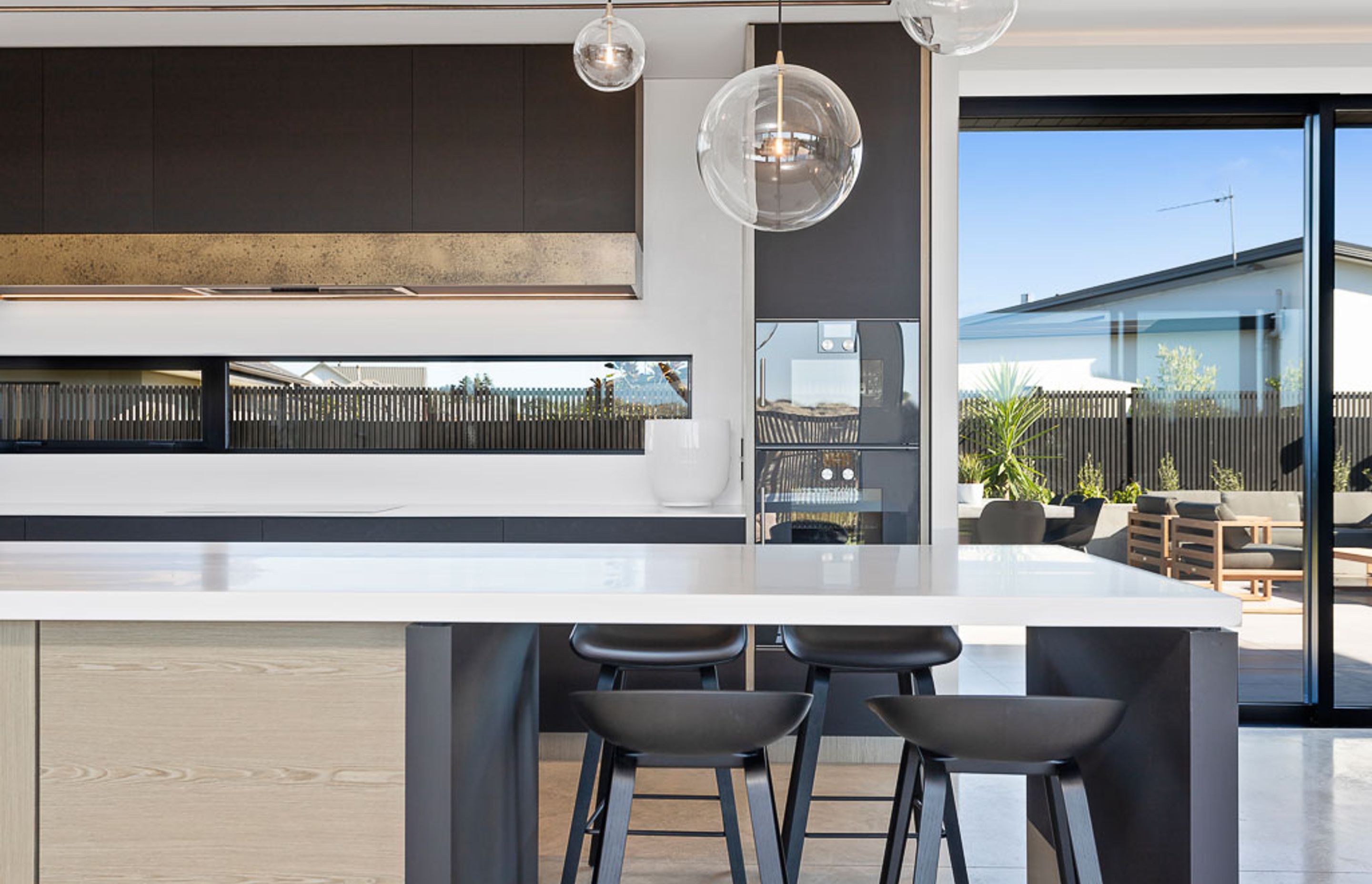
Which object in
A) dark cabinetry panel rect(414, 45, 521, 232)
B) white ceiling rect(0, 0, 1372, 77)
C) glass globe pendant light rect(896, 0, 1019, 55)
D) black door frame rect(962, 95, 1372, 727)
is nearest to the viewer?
glass globe pendant light rect(896, 0, 1019, 55)

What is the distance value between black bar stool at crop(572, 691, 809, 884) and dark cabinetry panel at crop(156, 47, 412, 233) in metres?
2.67

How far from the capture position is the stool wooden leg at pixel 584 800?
2.17 m

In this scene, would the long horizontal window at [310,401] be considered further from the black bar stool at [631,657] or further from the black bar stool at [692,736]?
the black bar stool at [692,736]

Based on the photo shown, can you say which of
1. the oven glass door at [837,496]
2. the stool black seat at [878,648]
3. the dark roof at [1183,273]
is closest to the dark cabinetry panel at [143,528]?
the oven glass door at [837,496]

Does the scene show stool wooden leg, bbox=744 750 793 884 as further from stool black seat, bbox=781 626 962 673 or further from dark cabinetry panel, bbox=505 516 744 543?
dark cabinetry panel, bbox=505 516 744 543

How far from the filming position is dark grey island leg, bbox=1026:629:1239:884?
1.44 m

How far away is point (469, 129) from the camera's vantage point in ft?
12.2

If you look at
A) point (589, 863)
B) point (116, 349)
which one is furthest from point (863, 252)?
point (116, 349)

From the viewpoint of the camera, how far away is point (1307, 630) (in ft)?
13.1

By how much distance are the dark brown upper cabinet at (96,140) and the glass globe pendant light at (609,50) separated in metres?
2.18

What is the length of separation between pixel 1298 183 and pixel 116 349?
4.62m

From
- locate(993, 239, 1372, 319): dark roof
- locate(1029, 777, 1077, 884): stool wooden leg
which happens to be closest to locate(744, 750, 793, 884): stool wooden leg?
locate(1029, 777, 1077, 884): stool wooden leg

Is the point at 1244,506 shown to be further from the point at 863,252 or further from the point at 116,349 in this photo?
the point at 116,349

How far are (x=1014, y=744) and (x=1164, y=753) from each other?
0.25m
